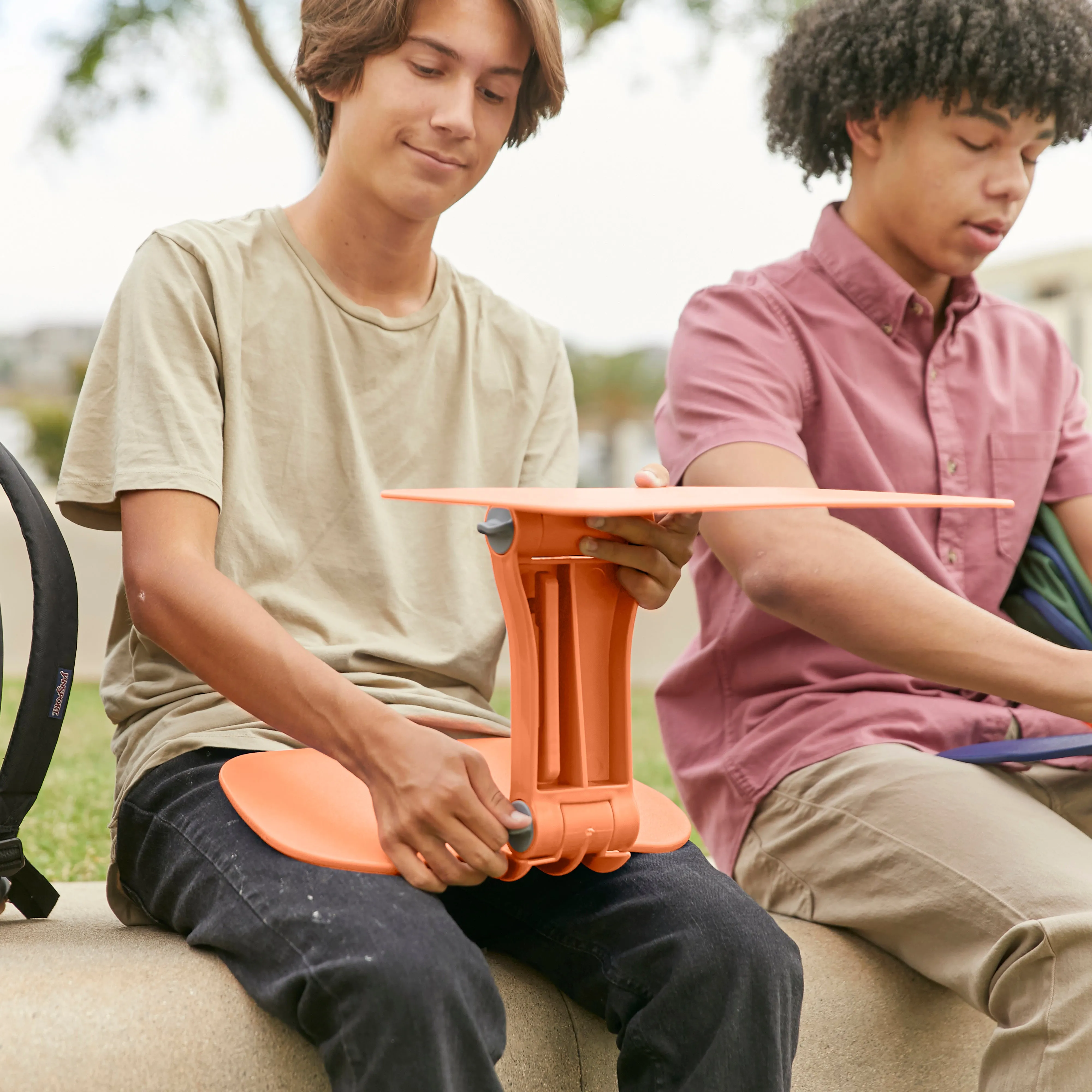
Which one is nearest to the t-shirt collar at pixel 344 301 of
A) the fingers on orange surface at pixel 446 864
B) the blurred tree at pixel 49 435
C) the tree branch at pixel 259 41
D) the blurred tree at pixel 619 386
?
the fingers on orange surface at pixel 446 864

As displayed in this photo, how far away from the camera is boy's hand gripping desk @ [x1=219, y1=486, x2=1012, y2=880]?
1.07 m

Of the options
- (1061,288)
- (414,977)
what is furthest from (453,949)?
(1061,288)

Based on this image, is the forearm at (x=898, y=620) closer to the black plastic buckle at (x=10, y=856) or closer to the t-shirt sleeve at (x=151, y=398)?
the t-shirt sleeve at (x=151, y=398)

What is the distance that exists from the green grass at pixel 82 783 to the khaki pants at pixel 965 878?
77cm

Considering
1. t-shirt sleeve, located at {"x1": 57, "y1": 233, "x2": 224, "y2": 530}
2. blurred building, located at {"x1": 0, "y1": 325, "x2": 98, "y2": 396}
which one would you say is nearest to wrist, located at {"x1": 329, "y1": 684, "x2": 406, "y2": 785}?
t-shirt sleeve, located at {"x1": 57, "y1": 233, "x2": 224, "y2": 530}

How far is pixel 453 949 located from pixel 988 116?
4.24 ft

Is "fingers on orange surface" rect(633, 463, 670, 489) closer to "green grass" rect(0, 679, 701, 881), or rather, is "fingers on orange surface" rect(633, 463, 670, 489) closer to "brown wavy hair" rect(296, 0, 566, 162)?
"brown wavy hair" rect(296, 0, 566, 162)

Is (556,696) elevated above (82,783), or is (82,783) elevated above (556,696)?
(556,696)

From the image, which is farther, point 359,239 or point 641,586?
point 359,239

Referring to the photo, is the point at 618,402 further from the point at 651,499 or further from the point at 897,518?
the point at 651,499

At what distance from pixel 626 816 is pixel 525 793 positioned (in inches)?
3.9

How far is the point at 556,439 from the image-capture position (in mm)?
1724

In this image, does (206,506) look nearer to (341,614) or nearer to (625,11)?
(341,614)

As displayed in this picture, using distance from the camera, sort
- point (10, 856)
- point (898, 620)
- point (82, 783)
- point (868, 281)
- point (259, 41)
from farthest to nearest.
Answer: point (259, 41) < point (82, 783) < point (868, 281) < point (898, 620) < point (10, 856)
